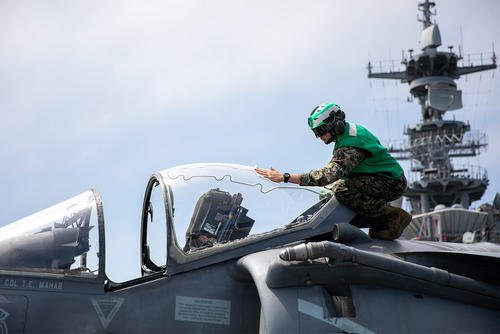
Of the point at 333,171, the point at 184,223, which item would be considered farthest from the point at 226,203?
the point at 333,171

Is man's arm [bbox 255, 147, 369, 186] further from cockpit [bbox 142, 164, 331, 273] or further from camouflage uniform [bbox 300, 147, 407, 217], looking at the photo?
cockpit [bbox 142, 164, 331, 273]

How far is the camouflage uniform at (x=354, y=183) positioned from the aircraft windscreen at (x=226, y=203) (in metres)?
0.39

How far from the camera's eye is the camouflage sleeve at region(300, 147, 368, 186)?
533cm

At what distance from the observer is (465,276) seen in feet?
17.3

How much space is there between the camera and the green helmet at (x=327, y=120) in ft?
18.2

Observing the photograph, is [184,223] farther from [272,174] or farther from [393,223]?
[393,223]

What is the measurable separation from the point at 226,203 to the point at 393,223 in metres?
1.57

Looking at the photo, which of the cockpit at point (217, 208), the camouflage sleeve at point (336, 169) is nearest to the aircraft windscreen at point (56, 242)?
the cockpit at point (217, 208)

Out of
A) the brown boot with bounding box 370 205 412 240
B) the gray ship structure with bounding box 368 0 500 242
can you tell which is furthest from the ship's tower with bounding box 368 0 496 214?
the brown boot with bounding box 370 205 412 240

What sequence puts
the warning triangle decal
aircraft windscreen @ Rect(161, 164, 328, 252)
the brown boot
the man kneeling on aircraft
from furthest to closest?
the brown boot
the man kneeling on aircraft
aircraft windscreen @ Rect(161, 164, 328, 252)
the warning triangle decal

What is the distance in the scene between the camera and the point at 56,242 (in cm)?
498

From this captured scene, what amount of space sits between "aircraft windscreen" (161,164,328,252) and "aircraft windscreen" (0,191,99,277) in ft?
2.39

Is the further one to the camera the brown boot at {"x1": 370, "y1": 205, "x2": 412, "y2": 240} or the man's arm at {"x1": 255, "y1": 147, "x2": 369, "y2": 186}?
the brown boot at {"x1": 370, "y1": 205, "x2": 412, "y2": 240}

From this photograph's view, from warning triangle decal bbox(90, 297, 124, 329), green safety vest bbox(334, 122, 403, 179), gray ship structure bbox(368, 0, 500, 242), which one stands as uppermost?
gray ship structure bbox(368, 0, 500, 242)
